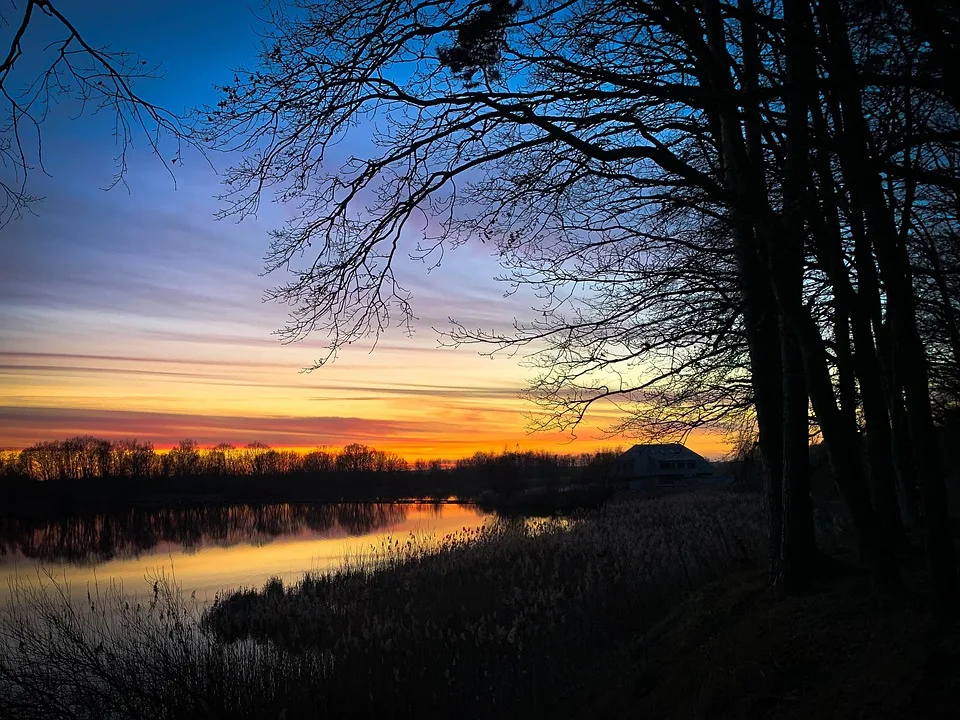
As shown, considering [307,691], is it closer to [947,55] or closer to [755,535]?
[947,55]

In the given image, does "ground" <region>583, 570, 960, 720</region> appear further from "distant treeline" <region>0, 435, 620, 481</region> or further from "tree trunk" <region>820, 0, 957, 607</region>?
"distant treeline" <region>0, 435, 620, 481</region>

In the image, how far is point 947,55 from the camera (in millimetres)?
4402

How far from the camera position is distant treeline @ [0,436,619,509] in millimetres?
67375

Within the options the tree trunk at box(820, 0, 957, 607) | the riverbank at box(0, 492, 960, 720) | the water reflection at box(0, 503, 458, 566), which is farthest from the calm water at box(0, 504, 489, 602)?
the tree trunk at box(820, 0, 957, 607)

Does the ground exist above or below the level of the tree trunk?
below

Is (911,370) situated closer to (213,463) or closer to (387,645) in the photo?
(387,645)

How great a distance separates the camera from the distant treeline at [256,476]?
67.4 meters

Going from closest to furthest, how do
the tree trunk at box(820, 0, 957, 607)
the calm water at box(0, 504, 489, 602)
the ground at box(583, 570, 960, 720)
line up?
the ground at box(583, 570, 960, 720) < the tree trunk at box(820, 0, 957, 607) < the calm water at box(0, 504, 489, 602)

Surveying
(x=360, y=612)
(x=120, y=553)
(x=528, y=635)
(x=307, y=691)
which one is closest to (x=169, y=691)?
(x=307, y=691)

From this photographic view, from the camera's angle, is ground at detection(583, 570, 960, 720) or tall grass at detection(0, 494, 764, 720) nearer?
ground at detection(583, 570, 960, 720)

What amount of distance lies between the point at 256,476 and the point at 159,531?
5643 cm

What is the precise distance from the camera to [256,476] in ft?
297

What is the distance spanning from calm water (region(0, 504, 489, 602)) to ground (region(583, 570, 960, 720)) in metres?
9.28

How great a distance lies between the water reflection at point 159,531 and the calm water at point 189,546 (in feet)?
0.14
